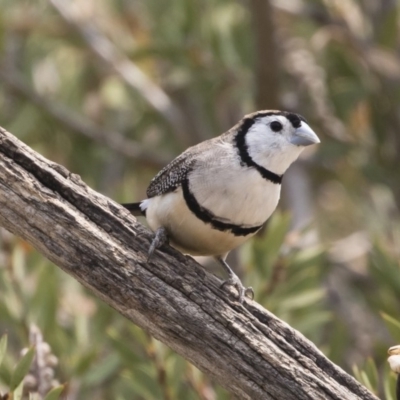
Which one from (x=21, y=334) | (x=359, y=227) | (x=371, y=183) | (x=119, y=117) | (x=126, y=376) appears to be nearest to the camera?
(x=126, y=376)

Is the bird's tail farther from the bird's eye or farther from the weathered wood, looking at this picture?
the weathered wood

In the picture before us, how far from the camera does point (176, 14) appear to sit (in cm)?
508

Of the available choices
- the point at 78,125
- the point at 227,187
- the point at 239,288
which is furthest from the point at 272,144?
the point at 78,125

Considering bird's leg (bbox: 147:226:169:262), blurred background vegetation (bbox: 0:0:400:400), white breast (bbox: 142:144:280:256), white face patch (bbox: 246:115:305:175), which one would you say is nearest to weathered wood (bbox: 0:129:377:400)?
bird's leg (bbox: 147:226:169:262)

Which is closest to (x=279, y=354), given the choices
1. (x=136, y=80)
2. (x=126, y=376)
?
(x=126, y=376)

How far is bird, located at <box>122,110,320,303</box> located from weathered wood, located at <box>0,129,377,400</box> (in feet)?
0.56

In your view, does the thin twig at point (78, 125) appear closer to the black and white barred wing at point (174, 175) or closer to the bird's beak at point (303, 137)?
the black and white barred wing at point (174, 175)

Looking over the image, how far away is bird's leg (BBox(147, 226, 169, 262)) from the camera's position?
9.20ft

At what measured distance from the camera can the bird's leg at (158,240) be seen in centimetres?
280

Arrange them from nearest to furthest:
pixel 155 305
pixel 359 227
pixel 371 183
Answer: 1. pixel 155 305
2. pixel 371 183
3. pixel 359 227

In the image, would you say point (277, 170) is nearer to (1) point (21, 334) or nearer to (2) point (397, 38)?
(1) point (21, 334)

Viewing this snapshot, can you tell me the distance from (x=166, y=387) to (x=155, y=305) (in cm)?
55

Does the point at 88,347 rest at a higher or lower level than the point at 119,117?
lower

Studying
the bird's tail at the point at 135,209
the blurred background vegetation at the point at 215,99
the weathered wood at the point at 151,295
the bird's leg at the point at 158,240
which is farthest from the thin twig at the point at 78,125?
the weathered wood at the point at 151,295
